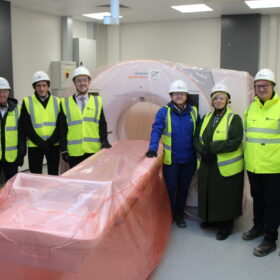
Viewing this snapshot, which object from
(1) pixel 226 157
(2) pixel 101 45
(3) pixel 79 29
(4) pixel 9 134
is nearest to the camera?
(1) pixel 226 157

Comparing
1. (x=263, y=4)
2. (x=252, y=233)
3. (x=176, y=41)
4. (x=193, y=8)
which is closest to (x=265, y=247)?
(x=252, y=233)

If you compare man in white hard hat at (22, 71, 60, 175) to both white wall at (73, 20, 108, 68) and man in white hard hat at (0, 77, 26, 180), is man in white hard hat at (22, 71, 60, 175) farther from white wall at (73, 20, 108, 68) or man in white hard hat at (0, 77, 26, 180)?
white wall at (73, 20, 108, 68)

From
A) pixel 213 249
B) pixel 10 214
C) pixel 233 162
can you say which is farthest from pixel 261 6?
pixel 10 214

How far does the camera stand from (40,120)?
3047 millimetres

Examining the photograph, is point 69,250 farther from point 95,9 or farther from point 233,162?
point 95,9

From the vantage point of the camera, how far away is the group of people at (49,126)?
117 inches

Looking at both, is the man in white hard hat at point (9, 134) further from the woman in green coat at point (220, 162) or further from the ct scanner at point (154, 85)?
the woman in green coat at point (220, 162)

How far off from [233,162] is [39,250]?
1738mm

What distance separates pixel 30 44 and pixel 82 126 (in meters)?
2.98

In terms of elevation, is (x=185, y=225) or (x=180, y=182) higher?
(x=180, y=182)

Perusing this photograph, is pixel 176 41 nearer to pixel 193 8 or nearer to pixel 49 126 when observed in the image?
pixel 193 8

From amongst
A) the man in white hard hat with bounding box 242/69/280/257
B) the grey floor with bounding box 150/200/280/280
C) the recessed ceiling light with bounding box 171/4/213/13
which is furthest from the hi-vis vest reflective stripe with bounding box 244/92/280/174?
the recessed ceiling light with bounding box 171/4/213/13

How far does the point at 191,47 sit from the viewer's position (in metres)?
6.62

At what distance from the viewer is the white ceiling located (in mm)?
4957
